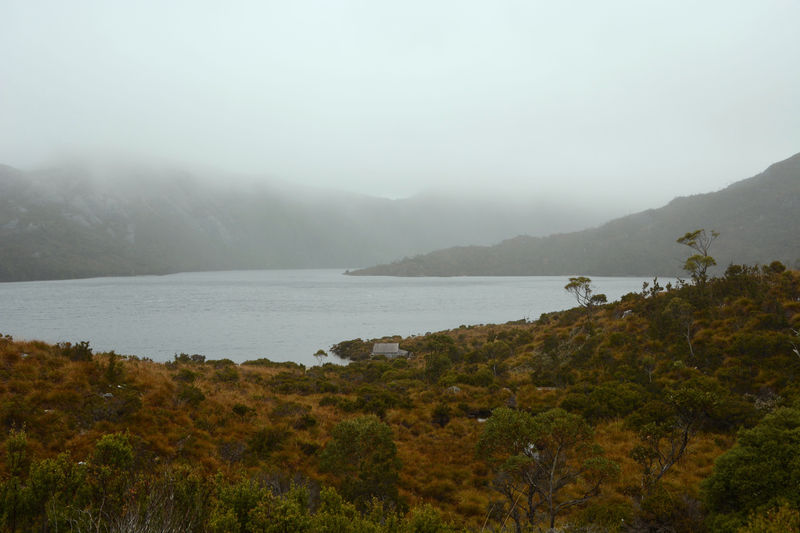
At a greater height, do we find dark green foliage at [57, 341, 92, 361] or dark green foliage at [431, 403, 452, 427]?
dark green foliage at [57, 341, 92, 361]

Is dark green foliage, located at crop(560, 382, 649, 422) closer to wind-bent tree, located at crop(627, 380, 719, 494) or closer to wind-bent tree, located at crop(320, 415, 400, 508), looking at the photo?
wind-bent tree, located at crop(627, 380, 719, 494)

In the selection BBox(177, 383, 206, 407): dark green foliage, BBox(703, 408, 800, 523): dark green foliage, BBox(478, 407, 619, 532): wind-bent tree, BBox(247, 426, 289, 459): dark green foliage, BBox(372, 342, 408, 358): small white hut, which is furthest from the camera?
BBox(372, 342, 408, 358): small white hut

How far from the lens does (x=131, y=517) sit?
611cm

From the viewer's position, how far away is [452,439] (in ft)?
57.8

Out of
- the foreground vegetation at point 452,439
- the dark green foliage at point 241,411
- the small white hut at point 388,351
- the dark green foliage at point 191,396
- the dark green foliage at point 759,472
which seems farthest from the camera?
the small white hut at point 388,351

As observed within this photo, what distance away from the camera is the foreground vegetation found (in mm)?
7633

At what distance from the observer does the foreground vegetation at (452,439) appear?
763 cm

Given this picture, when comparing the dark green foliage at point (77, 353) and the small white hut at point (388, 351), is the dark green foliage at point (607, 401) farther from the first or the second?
the small white hut at point (388, 351)

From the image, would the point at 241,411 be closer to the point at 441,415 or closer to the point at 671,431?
the point at 441,415

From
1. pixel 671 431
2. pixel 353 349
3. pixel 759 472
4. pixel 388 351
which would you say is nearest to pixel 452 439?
pixel 671 431

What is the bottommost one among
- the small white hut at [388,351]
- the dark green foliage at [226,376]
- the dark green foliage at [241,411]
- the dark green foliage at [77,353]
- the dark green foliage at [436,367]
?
the small white hut at [388,351]

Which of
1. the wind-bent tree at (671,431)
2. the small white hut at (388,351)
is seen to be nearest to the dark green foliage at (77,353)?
the wind-bent tree at (671,431)

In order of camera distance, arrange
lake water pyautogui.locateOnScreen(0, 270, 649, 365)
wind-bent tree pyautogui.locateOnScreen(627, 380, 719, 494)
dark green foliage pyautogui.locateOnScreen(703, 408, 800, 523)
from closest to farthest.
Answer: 1. dark green foliage pyautogui.locateOnScreen(703, 408, 800, 523)
2. wind-bent tree pyautogui.locateOnScreen(627, 380, 719, 494)
3. lake water pyautogui.locateOnScreen(0, 270, 649, 365)

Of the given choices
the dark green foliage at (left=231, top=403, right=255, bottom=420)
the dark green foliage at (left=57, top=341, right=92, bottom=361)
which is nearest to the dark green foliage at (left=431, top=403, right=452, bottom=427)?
the dark green foliage at (left=231, top=403, right=255, bottom=420)
